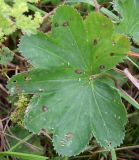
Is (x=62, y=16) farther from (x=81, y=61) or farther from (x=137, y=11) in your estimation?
(x=137, y=11)

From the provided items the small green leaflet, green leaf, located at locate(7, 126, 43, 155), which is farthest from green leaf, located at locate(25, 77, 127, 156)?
green leaf, located at locate(7, 126, 43, 155)

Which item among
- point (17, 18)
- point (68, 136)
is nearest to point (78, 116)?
point (68, 136)

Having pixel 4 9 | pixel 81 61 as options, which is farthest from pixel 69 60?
pixel 4 9

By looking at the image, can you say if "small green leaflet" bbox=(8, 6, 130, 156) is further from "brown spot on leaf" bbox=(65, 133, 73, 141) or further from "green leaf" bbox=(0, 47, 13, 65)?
"green leaf" bbox=(0, 47, 13, 65)

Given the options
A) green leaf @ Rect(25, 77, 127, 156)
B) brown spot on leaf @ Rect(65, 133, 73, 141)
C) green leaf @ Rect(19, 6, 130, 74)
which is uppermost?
green leaf @ Rect(19, 6, 130, 74)

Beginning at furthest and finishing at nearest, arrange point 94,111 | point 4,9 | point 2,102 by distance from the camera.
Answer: point 2,102 → point 94,111 → point 4,9

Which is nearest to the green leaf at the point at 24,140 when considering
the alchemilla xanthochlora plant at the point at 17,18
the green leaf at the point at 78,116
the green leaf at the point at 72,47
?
the green leaf at the point at 78,116
